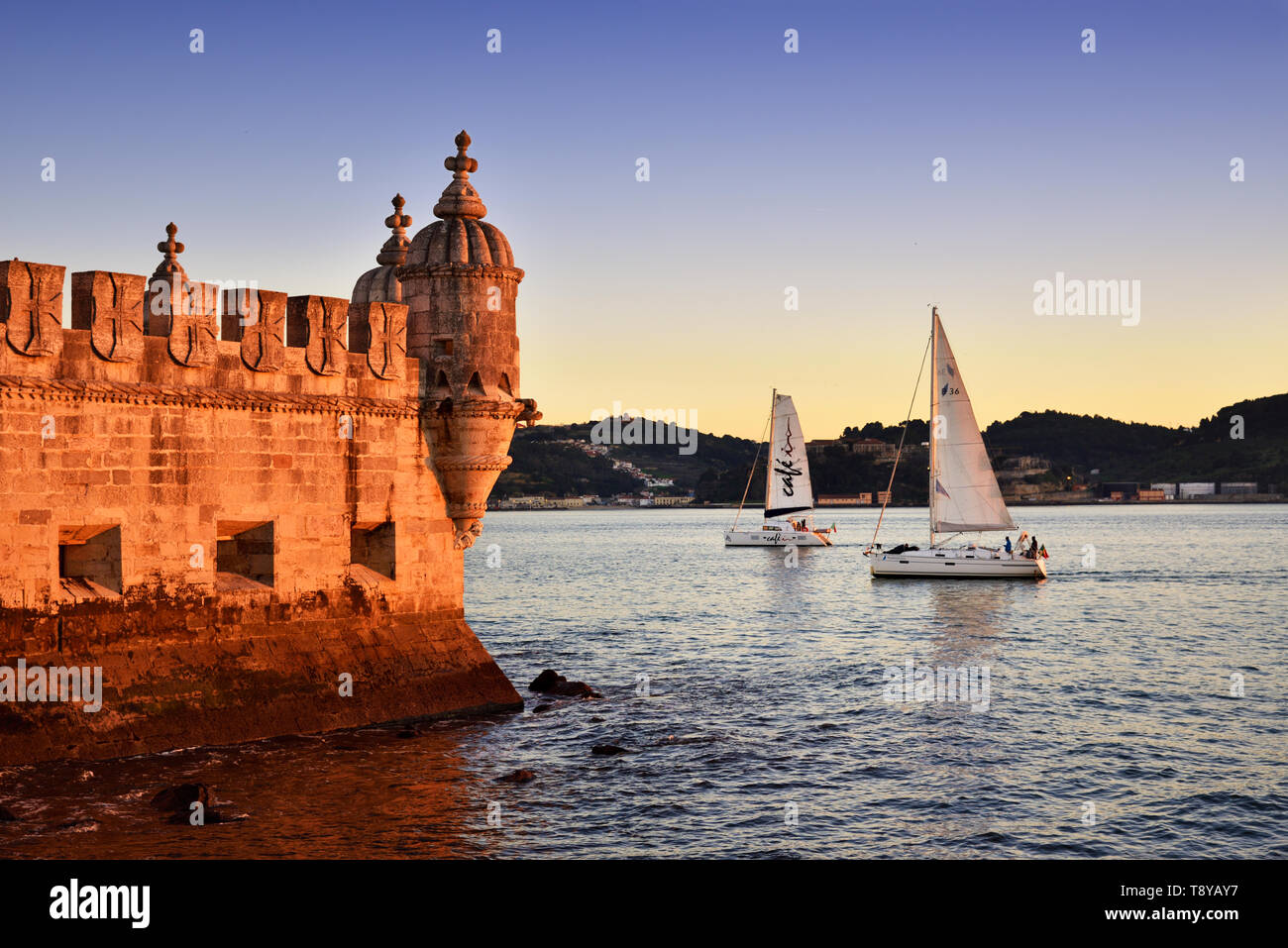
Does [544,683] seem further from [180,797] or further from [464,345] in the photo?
[180,797]

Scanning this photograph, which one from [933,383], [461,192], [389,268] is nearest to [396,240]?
[389,268]

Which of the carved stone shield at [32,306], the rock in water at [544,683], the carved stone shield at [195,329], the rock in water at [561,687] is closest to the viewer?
the carved stone shield at [32,306]

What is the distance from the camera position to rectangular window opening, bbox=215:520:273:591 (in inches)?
714

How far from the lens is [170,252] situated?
24.8 metres

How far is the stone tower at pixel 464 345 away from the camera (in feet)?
68.2

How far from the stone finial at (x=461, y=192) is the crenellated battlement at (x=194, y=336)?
2.10 meters

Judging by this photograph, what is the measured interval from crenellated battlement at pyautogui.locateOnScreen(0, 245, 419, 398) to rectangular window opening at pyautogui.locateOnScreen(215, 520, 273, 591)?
7.14 feet

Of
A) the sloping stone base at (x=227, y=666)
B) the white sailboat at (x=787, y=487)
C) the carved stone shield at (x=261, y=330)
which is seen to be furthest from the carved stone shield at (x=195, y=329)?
the white sailboat at (x=787, y=487)

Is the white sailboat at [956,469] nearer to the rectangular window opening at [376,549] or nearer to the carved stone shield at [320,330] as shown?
the rectangular window opening at [376,549]

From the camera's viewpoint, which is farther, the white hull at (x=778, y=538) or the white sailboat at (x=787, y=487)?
the white hull at (x=778, y=538)
